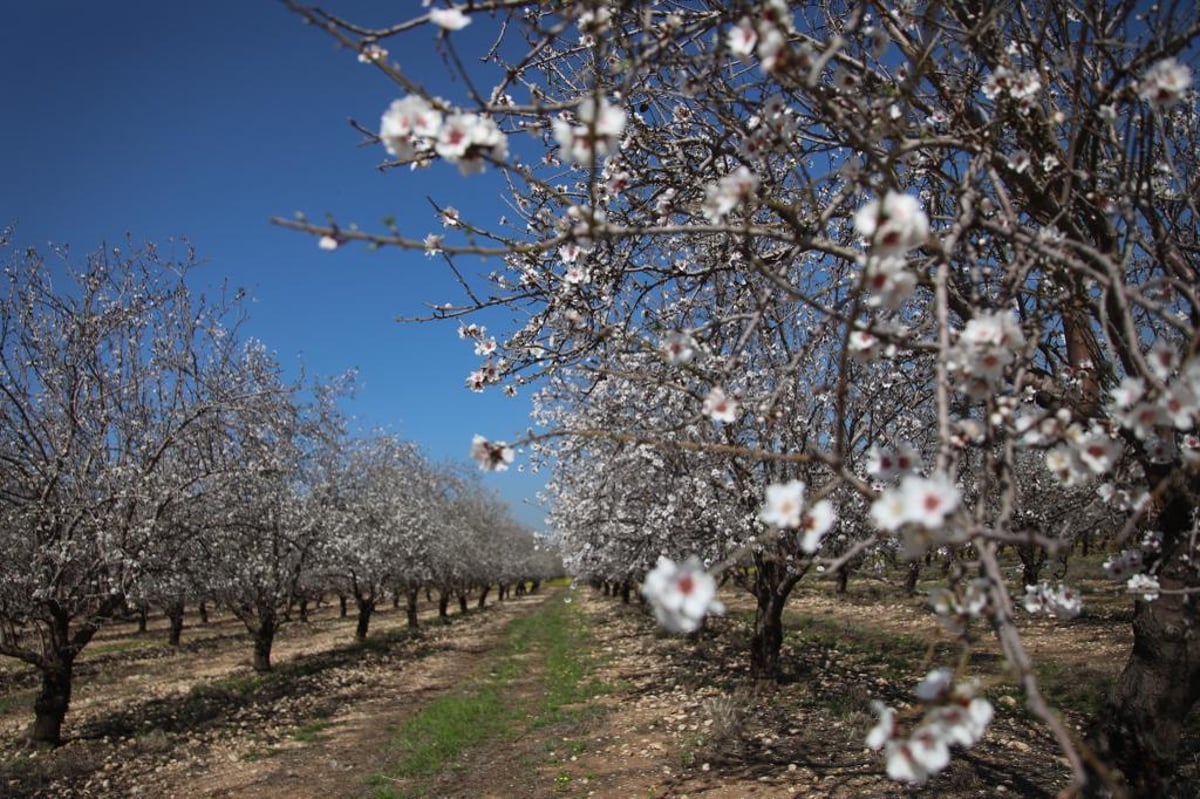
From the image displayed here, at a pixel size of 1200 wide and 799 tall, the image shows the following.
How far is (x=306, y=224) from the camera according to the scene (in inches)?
82.4

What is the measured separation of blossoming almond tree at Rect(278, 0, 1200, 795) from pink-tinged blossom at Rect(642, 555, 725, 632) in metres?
0.34

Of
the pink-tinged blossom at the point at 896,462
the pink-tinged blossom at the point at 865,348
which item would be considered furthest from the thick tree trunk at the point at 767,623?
the pink-tinged blossom at the point at 896,462

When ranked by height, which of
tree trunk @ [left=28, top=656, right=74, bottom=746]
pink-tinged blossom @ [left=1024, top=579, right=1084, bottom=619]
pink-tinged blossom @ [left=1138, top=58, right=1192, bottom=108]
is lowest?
tree trunk @ [left=28, top=656, right=74, bottom=746]

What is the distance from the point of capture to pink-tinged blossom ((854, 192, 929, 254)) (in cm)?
175

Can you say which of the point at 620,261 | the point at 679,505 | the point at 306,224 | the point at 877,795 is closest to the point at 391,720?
the point at 679,505

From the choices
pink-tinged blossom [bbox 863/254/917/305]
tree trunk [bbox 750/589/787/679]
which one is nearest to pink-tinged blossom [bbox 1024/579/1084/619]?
pink-tinged blossom [bbox 863/254/917/305]

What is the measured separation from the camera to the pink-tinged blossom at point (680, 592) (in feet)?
5.04

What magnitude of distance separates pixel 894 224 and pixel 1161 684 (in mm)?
3389

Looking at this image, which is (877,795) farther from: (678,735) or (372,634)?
(372,634)

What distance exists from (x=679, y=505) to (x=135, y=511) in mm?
7650

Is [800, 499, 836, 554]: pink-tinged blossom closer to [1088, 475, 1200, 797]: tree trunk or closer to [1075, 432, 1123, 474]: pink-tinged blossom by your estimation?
[1075, 432, 1123, 474]: pink-tinged blossom

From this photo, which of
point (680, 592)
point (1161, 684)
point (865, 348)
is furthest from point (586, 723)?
point (680, 592)

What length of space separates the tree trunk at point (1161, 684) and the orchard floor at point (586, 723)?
44.1 inches

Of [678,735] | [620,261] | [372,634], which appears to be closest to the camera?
[620,261]
